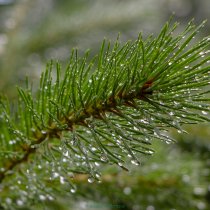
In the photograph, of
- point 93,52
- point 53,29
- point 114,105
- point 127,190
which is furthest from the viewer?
point 93,52

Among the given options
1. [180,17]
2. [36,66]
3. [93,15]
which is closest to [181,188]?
[36,66]

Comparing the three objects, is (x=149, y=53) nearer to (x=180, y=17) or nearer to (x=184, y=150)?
(x=184, y=150)

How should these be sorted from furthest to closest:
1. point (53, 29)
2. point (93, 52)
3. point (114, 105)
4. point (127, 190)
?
point (93, 52)
point (53, 29)
point (127, 190)
point (114, 105)

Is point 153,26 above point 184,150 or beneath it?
above

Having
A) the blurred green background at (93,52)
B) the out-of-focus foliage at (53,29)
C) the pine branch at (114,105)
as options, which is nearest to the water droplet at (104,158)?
the pine branch at (114,105)

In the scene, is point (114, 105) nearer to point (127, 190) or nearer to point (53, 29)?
point (127, 190)

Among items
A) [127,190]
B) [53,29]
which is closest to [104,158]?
[127,190]

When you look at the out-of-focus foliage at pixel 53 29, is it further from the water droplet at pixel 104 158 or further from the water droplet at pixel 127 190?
the water droplet at pixel 104 158

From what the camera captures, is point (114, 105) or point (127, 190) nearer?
point (114, 105)
